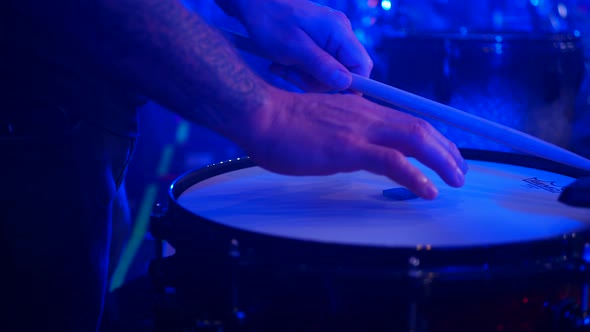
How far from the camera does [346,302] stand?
29.8 inches

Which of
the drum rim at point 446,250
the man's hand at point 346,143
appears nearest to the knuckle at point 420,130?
the man's hand at point 346,143

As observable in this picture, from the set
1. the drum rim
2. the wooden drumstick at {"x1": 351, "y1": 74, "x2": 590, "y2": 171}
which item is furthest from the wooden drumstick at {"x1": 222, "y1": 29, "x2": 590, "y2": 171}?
the drum rim

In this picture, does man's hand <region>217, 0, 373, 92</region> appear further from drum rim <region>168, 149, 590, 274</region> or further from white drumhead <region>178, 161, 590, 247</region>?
drum rim <region>168, 149, 590, 274</region>

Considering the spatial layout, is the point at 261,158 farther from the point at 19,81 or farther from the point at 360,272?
the point at 19,81

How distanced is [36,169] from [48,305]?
257mm

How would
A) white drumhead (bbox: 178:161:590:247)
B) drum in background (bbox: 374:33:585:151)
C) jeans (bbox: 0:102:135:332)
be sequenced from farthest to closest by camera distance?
drum in background (bbox: 374:33:585:151), jeans (bbox: 0:102:135:332), white drumhead (bbox: 178:161:590:247)

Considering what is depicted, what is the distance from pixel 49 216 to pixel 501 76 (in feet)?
5.12

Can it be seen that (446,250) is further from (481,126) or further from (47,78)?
(47,78)

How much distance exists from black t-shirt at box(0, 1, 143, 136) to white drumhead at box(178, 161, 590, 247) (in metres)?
0.25

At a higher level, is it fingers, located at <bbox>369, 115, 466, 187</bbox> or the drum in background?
the drum in background

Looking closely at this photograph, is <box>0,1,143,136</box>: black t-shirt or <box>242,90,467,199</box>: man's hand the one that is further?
<box>0,1,143,136</box>: black t-shirt

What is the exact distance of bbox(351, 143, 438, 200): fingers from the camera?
2.85 ft

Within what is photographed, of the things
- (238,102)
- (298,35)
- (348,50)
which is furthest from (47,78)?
(348,50)

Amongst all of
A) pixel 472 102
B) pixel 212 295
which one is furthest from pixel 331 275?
pixel 472 102
